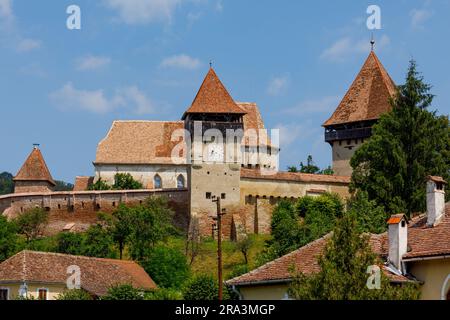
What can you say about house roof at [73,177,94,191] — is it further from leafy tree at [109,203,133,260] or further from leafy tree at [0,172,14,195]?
leafy tree at [0,172,14,195]

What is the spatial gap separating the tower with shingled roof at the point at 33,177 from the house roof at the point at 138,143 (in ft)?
11.8

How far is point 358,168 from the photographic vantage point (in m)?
49.2

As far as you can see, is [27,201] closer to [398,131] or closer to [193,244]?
[193,244]

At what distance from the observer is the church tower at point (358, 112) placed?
64.2 meters

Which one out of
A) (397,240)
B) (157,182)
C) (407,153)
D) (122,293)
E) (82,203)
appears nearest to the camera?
(397,240)

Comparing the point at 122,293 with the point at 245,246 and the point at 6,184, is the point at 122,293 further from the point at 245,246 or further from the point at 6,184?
the point at 6,184

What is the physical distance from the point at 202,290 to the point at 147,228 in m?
17.0

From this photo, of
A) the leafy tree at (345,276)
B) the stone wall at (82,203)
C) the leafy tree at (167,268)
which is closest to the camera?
the leafy tree at (345,276)

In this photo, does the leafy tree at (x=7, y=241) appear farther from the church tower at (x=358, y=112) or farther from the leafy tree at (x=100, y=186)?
the church tower at (x=358, y=112)

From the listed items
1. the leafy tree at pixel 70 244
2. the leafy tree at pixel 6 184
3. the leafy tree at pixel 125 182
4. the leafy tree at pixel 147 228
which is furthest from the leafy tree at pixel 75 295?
the leafy tree at pixel 6 184

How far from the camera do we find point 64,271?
36156 millimetres

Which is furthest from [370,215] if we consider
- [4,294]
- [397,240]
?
[397,240]

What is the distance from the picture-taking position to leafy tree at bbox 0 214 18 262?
4884 cm

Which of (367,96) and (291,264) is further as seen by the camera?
(367,96)
